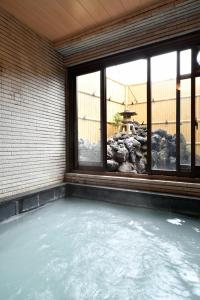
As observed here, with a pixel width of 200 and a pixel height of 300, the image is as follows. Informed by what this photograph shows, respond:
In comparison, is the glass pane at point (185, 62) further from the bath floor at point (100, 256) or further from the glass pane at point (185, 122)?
the bath floor at point (100, 256)

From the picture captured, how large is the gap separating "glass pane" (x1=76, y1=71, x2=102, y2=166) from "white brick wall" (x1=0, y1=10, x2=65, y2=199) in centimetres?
39

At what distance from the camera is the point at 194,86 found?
3.29 metres

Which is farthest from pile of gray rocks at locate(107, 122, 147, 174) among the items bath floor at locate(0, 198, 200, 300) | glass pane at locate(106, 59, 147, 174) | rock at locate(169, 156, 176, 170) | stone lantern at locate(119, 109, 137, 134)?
bath floor at locate(0, 198, 200, 300)

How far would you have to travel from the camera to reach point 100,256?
6.59ft

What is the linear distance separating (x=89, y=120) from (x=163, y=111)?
150 centimetres

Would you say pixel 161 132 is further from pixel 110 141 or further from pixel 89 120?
pixel 110 141

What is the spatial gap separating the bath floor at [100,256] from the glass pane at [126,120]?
2138 millimetres

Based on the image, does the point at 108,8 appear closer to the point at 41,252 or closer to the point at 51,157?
the point at 51,157

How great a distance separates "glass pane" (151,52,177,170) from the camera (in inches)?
140

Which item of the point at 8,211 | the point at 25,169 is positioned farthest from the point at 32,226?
the point at 25,169

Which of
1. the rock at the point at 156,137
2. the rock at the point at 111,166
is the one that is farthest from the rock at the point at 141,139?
the rock at the point at 156,137

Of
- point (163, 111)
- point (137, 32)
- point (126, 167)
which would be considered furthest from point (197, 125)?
point (126, 167)

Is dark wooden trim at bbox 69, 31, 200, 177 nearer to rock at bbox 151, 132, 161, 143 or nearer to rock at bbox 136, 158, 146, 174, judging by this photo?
rock at bbox 151, 132, 161, 143

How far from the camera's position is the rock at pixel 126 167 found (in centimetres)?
480
